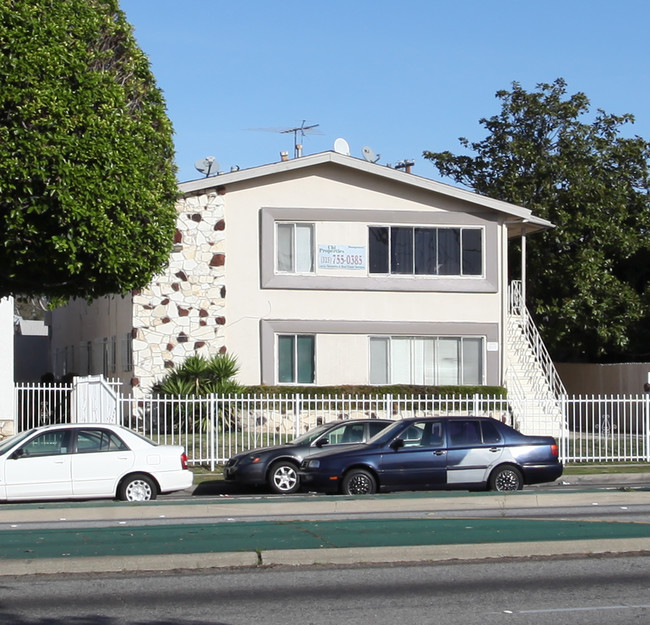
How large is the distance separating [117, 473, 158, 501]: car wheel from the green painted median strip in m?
4.05

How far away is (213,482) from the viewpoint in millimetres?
21188

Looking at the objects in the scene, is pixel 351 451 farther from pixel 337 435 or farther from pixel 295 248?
pixel 295 248

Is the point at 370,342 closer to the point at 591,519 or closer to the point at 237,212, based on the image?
the point at 237,212

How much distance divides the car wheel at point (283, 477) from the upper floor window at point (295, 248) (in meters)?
10.5

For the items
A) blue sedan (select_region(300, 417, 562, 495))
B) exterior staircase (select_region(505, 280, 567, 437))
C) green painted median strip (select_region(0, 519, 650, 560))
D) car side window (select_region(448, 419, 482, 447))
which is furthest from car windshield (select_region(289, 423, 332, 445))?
exterior staircase (select_region(505, 280, 567, 437))

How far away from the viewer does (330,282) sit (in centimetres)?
2903

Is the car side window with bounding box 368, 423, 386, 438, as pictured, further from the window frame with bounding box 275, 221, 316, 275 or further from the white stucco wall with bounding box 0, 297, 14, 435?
the window frame with bounding box 275, 221, 316, 275

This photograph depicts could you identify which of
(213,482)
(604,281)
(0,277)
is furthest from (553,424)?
(0,277)

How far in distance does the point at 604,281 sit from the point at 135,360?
14.8 meters

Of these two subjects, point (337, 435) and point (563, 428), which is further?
point (563, 428)

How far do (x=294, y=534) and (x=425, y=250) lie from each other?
60.4 ft

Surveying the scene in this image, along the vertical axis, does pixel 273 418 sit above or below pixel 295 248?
below

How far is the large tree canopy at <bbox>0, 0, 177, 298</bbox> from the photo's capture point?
17.8 metres

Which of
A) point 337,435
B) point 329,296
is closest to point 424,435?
point 337,435
